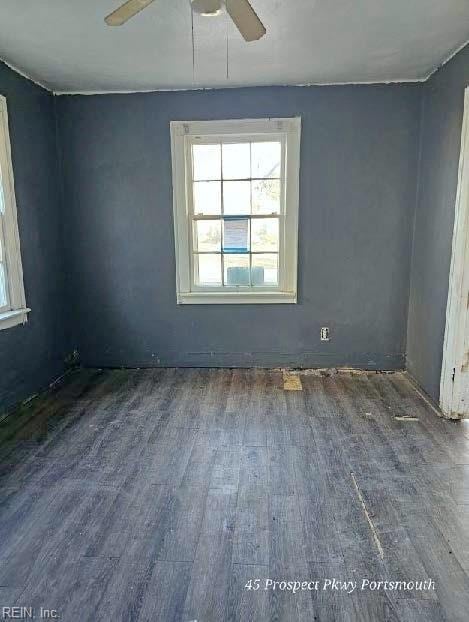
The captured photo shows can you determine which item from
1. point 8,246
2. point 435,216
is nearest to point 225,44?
point 435,216

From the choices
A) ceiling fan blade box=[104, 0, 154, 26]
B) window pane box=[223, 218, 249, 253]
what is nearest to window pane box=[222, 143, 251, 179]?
window pane box=[223, 218, 249, 253]

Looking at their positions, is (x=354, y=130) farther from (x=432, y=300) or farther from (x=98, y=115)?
(x=98, y=115)

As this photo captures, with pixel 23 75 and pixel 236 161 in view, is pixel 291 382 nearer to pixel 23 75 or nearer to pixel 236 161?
pixel 236 161

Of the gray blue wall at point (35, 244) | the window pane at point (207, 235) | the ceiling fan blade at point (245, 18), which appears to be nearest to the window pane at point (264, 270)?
the window pane at point (207, 235)

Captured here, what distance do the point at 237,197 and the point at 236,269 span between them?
2.15ft

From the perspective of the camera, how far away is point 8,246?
3.08 m

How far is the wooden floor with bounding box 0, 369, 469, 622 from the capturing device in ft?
5.08

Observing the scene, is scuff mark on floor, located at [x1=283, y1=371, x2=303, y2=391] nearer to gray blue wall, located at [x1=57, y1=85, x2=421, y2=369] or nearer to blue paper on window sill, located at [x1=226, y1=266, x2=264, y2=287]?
gray blue wall, located at [x1=57, y1=85, x2=421, y2=369]

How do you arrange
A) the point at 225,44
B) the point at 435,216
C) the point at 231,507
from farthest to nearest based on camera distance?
the point at 435,216
the point at 225,44
the point at 231,507

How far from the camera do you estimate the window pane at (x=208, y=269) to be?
3.86 meters

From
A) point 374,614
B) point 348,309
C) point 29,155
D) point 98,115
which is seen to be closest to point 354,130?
point 348,309

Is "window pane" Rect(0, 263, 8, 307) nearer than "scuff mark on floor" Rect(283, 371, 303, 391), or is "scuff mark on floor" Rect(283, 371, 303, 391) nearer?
"window pane" Rect(0, 263, 8, 307)

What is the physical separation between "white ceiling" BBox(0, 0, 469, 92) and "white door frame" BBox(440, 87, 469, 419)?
570 millimetres

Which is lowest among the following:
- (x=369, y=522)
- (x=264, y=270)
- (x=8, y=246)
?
(x=369, y=522)
